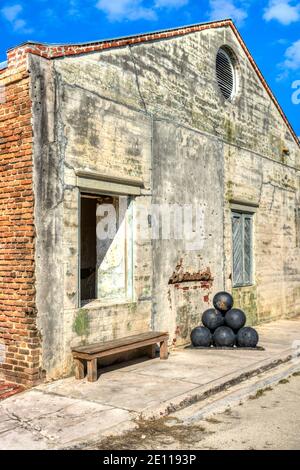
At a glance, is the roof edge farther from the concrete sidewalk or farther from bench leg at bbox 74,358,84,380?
the concrete sidewalk

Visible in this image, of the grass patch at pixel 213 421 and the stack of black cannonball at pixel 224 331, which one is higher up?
the stack of black cannonball at pixel 224 331

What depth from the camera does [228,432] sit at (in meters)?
4.93

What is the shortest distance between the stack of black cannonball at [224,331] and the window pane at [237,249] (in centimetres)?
231

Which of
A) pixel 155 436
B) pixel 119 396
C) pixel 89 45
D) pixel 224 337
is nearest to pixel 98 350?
pixel 119 396

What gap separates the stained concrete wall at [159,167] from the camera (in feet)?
22.0

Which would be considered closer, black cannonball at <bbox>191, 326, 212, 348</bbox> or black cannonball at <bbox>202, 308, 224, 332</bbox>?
black cannonball at <bbox>191, 326, 212, 348</bbox>

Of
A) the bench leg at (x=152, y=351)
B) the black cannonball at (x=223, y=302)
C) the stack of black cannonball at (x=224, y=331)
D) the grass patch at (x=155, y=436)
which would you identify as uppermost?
the black cannonball at (x=223, y=302)

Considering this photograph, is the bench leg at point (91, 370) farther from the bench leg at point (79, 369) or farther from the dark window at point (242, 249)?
the dark window at point (242, 249)

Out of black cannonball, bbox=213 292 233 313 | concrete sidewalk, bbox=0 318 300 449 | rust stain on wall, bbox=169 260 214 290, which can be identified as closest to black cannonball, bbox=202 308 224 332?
black cannonball, bbox=213 292 233 313

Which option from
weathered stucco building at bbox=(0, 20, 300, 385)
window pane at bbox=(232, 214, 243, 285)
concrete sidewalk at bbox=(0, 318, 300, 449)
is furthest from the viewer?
window pane at bbox=(232, 214, 243, 285)

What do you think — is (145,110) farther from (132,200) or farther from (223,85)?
(223,85)

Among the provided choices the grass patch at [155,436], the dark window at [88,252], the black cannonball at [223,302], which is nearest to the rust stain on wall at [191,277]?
the black cannonball at [223,302]

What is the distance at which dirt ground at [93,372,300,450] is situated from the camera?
457 centimetres

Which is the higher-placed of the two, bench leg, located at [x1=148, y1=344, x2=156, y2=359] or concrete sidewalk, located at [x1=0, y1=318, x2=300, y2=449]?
bench leg, located at [x1=148, y1=344, x2=156, y2=359]
